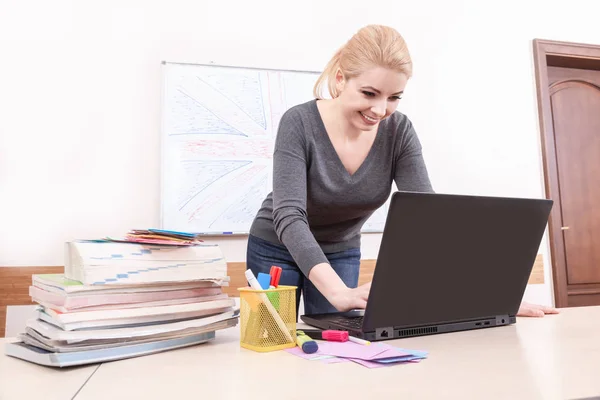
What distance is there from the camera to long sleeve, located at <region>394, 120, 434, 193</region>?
1327 mm

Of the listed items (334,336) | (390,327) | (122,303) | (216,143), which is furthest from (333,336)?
(216,143)

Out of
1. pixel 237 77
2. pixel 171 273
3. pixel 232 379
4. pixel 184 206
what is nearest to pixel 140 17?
pixel 237 77

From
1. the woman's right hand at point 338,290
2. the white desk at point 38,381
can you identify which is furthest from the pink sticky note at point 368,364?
the white desk at point 38,381

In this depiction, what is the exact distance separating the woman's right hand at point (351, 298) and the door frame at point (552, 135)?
2.33m

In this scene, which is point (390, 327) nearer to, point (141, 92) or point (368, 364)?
point (368, 364)

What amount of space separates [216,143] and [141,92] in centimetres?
41

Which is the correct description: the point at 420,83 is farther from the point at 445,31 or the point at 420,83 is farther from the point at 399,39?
the point at 399,39

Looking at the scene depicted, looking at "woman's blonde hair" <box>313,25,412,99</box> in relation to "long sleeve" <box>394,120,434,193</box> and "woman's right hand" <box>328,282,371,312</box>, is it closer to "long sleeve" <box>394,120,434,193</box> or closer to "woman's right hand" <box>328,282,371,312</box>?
"long sleeve" <box>394,120,434,193</box>

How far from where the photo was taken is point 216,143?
2.41m

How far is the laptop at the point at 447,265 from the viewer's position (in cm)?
85

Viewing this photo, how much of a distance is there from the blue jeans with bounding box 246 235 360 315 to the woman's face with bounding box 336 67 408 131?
15.9 inches

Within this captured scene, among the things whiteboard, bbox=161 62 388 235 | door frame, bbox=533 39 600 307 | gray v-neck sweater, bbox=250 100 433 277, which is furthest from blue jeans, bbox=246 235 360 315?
Answer: door frame, bbox=533 39 600 307

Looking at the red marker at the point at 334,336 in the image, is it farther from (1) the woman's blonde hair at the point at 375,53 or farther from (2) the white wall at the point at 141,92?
(2) the white wall at the point at 141,92

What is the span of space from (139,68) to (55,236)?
32.4 inches
